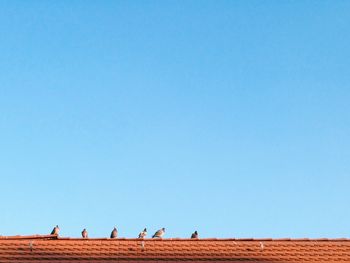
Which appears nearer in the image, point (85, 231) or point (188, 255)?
point (188, 255)

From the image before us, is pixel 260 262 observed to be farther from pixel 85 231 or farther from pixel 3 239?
pixel 85 231

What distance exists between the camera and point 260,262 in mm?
16297

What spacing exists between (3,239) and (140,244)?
3393 mm

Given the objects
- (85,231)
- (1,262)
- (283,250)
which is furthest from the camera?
(85,231)

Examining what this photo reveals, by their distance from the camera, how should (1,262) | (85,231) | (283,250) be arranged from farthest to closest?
(85,231) < (283,250) < (1,262)

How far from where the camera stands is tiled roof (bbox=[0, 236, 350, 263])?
1616cm

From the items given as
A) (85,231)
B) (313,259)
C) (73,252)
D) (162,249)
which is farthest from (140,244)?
(85,231)

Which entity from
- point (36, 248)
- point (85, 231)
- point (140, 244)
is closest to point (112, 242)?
point (140, 244)

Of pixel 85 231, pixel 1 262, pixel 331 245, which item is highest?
pixel 85 231

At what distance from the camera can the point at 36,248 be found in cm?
1648

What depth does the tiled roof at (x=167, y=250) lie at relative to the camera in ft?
53.0

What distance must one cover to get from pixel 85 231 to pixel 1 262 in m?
10.1

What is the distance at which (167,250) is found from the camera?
54.2 feet

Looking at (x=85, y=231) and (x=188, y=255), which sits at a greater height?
(x=85, y=231)
